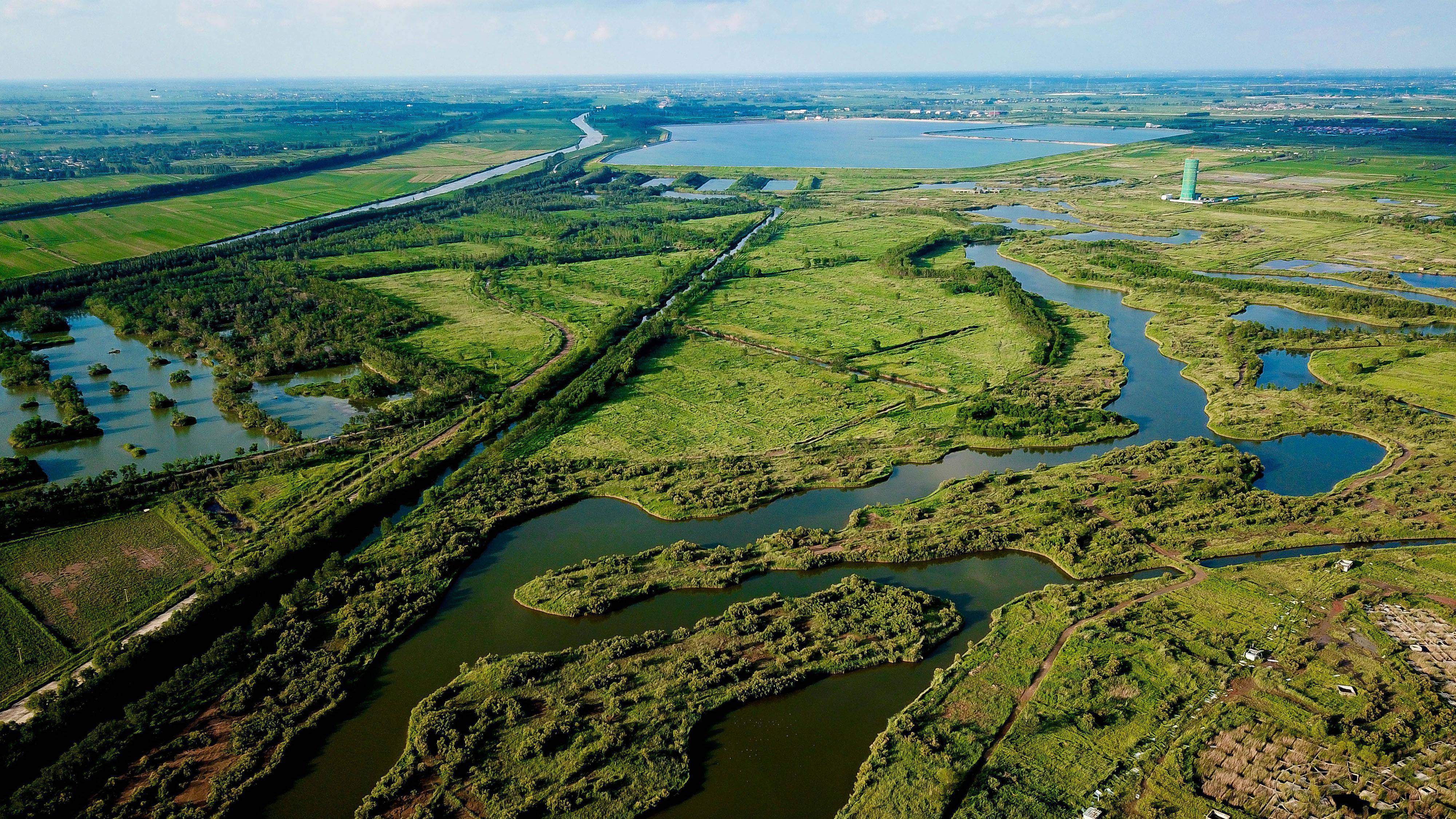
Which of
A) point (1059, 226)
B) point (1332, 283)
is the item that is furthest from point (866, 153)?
point (1332, 283)

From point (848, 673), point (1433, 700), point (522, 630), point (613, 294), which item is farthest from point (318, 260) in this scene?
point (1433, 700)

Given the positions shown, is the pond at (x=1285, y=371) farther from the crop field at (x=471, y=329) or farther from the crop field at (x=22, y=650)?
the crop field at (x=22, y=650)

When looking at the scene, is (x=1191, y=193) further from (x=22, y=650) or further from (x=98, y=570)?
(x=22, y=650)

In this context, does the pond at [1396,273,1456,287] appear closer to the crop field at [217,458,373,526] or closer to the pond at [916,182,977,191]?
the pond at [916,182,977,191]

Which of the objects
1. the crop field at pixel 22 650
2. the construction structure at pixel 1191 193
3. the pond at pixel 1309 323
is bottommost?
the crop field at pixel 22 650

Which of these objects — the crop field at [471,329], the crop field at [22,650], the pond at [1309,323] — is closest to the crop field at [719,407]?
the crop field at [471,329]

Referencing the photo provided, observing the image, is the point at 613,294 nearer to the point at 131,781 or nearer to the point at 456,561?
the point at 456,561

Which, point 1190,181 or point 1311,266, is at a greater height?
point 1190,181
